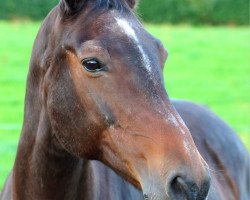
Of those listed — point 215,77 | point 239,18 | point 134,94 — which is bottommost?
point 239,18

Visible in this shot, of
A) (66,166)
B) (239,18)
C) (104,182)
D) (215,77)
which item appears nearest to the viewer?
(66,166)

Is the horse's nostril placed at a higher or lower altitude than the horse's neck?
higher

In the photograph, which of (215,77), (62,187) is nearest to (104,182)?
(62,187)

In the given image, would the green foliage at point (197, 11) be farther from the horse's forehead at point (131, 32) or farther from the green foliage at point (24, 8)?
the horse's forehead at point (131, 32)

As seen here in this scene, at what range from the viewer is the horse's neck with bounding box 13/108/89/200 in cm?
297

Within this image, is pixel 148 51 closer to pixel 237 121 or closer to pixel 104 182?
pixel 104 182

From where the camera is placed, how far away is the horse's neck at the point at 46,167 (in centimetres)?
297

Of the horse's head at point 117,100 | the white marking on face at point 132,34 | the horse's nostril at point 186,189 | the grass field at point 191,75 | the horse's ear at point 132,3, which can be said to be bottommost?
the grass field at point 191,75

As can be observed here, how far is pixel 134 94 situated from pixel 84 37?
0.33 m

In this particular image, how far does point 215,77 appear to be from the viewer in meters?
16.1

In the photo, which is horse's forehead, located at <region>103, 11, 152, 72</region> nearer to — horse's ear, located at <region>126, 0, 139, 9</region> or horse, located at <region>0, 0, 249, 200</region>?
horse, located at <region>0, 0, 249, 200</region>

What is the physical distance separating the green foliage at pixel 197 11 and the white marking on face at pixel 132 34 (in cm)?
2706

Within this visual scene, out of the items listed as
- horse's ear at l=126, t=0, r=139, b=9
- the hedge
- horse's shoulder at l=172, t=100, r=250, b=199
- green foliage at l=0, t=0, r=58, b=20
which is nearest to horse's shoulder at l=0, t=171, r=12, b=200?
horse's ear at l=126, t=0, r=139, b=9

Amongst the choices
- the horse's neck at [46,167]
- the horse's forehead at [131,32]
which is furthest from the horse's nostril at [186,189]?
the horse's neck at [46,167]
